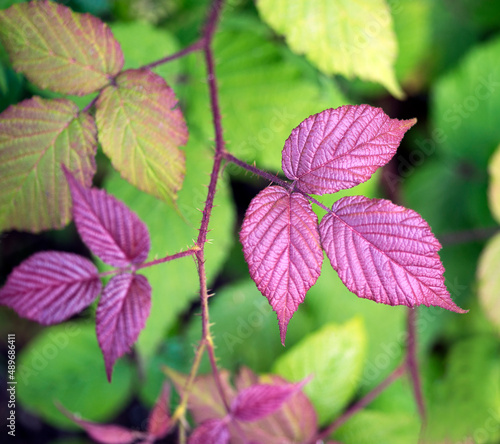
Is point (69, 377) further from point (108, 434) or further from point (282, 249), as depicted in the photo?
point (282, 249)

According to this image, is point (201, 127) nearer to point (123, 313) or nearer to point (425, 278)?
point (123, 313)

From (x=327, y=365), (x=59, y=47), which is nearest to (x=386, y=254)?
(x=59, y=47)

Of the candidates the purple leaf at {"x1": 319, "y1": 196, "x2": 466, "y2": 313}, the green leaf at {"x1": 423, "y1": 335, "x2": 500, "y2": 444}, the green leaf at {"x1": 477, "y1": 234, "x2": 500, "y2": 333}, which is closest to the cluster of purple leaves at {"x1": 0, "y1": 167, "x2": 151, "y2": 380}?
the purple leaf at {"x1": 319, "y1": 196, "x2": 466, "y2": 313}

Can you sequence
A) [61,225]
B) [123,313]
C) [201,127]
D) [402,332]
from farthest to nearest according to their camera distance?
[402,332], [201,127], [61,225], [123,313]

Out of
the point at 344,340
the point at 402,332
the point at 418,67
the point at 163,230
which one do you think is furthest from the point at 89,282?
the point at 418,67

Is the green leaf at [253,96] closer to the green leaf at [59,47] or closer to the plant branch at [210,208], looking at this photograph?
the plant branch at [210,208]

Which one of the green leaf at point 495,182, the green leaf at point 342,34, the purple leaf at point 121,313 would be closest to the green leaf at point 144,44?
the green leaf at point 342,34
